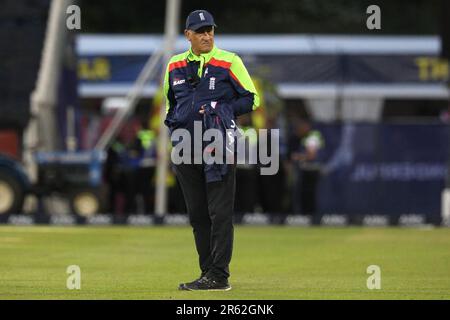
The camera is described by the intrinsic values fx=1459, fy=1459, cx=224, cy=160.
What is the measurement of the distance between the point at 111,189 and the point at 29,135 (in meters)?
2.21

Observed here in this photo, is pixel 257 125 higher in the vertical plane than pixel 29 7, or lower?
lower

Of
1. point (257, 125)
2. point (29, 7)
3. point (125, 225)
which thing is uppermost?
point (29, 7)

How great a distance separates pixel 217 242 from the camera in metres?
12.2

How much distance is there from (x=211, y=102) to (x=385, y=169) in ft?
50.3

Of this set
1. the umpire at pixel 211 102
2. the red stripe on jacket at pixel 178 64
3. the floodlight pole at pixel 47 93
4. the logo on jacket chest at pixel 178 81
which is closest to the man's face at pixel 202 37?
the umpire at pixel 211 102

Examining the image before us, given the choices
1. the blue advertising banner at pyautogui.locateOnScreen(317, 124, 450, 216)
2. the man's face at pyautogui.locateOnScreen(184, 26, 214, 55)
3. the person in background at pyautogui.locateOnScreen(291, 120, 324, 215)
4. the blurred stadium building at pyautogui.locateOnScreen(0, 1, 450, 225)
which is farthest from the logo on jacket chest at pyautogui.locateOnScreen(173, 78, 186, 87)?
the blue advertising banner at pyautogui.locateOnScreen(317, 124, 450, 216)

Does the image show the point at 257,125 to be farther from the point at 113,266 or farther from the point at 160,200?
the point at 113,266

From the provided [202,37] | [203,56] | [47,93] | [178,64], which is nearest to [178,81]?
[178,64]

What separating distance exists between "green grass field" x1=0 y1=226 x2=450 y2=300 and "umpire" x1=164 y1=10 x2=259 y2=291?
0.34 metres

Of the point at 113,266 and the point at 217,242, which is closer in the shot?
the point at 217,242

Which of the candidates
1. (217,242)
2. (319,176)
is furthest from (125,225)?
(217,242)

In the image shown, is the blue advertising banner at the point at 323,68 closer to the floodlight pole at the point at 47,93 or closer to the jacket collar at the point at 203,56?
the floodlight pole at the point at 47,93

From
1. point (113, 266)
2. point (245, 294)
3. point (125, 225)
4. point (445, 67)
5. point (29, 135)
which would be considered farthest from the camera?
point (445, 67)

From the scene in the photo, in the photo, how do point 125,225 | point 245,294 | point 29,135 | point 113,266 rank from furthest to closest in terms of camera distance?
point 29,135
point 125,225
point 113,266
point 245,294
